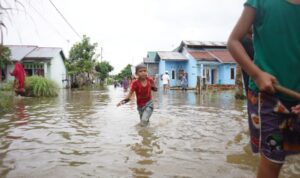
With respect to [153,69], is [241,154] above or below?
below

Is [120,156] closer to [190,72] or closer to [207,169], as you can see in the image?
[207,169]

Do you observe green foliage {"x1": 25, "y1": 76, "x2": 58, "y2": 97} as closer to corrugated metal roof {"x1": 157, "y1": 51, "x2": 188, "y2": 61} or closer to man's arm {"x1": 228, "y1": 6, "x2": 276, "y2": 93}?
man's arm {"x1": 228, "y1": 6, "x2": 276, "y2": 93}

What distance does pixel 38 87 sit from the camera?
650 inches

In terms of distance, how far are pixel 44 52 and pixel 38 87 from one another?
1719cm

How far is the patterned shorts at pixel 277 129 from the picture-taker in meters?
1.80

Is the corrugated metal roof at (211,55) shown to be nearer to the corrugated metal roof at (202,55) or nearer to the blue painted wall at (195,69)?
the corrugated metal roof at (202,55)

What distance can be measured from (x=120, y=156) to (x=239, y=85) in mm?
10543

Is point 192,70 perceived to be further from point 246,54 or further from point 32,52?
point 246,54

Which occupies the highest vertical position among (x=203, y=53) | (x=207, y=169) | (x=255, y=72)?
(x=203, y=53)

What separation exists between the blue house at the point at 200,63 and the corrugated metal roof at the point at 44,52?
10.0m

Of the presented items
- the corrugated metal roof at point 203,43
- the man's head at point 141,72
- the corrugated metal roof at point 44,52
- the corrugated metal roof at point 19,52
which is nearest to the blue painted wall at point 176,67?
the corrugated metal roof at point 203,43

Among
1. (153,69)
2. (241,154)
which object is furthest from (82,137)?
(153,69)

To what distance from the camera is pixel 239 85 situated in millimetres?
13836

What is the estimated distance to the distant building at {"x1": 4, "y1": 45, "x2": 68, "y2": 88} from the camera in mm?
30250
